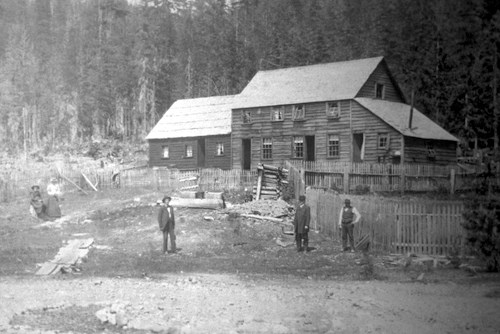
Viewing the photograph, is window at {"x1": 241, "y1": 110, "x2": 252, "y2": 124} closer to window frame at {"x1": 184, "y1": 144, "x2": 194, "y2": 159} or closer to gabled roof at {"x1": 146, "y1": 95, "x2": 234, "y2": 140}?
gabled roof at {"x1": 146, "y1": 95, "x2": 234, "y2": 140}

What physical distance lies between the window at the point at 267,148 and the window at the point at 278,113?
5.67 ft

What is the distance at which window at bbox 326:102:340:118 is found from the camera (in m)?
40.4

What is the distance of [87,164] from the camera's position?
58312 millimetres

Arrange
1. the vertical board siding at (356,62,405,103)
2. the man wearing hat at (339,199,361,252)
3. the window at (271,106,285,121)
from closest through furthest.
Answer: the man wearing hat at (339,199,361,252)
the vertical board siding at (356,62,405,103)
the window at (271,106,285,121)

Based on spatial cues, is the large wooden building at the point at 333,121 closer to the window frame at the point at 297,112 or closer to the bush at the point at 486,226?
the window frame at the point at 297,112

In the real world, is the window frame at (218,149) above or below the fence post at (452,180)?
above

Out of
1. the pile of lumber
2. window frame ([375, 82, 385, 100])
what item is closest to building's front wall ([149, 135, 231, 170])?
window frame ([375, 82, 385, 100])

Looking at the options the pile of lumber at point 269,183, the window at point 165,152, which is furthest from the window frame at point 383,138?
the window at point 165,152

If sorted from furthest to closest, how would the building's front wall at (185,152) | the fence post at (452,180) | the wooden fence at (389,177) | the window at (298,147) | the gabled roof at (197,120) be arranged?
the gabled roof at (197,120)
the building's front wall at (185,152)
the window at (298,147)
the wooden fence at (389,177)
the fence post at (452,180)

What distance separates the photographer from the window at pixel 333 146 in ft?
133

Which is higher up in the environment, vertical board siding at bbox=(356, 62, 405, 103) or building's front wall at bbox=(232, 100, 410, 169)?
vertical board siding at bbox=(356, 62, 405, 103)

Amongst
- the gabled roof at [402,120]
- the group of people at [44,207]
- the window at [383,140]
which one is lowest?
the group of people at [44,207]

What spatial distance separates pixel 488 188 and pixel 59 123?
76.5 meters

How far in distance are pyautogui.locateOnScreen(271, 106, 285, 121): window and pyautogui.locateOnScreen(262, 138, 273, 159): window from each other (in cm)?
173
